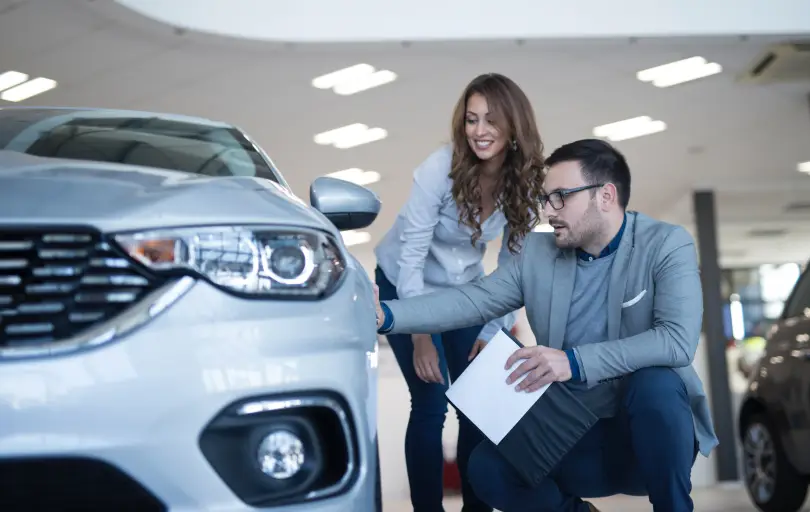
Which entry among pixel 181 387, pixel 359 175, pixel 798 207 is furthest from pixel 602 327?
pixel 798 207

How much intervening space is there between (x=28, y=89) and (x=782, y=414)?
5.65 metres

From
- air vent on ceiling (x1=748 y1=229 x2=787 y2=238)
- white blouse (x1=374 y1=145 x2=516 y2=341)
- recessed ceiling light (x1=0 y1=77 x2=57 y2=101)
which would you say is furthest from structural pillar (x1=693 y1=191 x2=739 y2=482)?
white blouse (x1=374 y1=145 x2=516 y2=341)

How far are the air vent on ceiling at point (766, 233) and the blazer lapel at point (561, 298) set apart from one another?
15611 mm

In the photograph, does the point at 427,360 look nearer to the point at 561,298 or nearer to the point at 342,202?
the point at 561,298

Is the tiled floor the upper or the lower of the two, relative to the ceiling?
lower

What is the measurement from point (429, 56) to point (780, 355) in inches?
129

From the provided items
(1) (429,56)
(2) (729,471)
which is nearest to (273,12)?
(1) (429,56)

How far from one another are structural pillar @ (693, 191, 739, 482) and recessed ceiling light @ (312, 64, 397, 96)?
5.15m

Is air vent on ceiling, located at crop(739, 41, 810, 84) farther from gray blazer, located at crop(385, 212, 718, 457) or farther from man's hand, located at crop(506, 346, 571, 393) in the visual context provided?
man's hand, located at crop(506, 346, 571, 393)

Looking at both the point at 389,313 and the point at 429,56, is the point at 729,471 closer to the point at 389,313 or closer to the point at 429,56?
the point at 429,56

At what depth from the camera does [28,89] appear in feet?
22.9

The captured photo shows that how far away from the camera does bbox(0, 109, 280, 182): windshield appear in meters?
1.88

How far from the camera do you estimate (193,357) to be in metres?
1.28

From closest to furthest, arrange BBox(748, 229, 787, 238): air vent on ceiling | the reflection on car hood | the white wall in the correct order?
the reflection on car hood → the white wall → BBox(748, 229, 787, 238): air vent on ceiling
